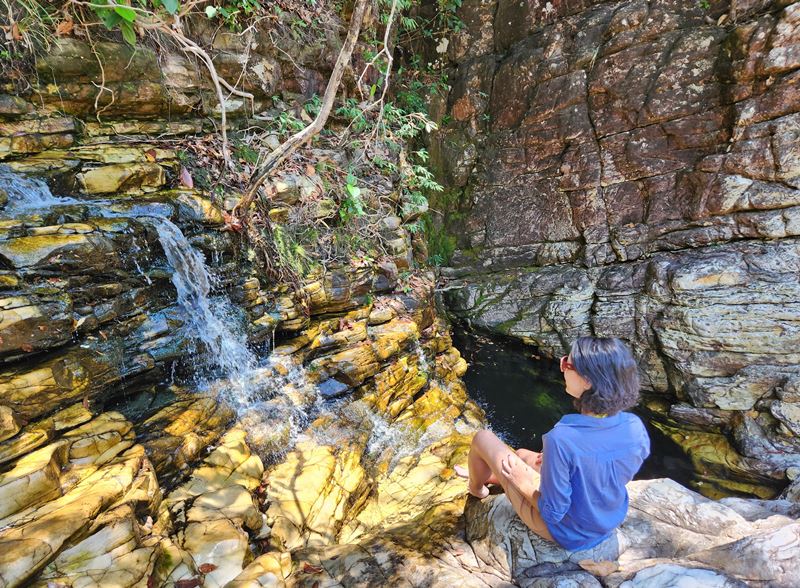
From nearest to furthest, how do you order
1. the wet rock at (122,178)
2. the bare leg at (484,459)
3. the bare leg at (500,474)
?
the bare leg at (500,474) → the bare leg at (484,459) → the wet rock at (122,178)

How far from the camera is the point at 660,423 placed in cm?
655

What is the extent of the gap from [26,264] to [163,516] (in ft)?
7.58

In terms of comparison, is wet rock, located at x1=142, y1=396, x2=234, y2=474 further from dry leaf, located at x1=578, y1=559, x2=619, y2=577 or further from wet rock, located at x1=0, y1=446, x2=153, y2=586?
dry leaf, located at x1=578, y1=559, x2=619, y2=577

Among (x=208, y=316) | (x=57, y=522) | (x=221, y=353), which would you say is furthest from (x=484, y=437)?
(x=208, y=316)

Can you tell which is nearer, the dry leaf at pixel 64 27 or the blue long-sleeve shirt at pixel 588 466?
the blue long-sleeve shirt at pixel 588 466

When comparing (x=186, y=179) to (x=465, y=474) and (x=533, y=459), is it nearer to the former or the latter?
(x=465, y=474)

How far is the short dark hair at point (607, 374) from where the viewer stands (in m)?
1.82

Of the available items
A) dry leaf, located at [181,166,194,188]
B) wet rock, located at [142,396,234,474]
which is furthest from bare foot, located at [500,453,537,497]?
dry leaf, located at [181,166,194,188]

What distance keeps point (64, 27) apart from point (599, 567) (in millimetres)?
6838

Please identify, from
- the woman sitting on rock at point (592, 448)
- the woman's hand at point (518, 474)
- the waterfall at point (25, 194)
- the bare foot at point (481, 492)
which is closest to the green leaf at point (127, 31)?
the waterfall at point (25, 194)

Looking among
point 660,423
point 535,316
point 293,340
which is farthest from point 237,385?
point 660,423

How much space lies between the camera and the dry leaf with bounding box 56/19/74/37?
421 cm

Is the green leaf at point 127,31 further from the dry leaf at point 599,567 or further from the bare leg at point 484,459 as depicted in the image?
the dry leaf at point 599,567

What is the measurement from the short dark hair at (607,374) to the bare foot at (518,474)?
2.00 ft
